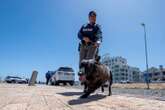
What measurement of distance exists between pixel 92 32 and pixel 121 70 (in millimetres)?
159810

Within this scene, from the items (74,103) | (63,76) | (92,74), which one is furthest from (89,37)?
(63,76)

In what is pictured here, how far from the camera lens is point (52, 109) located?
2.58 metres

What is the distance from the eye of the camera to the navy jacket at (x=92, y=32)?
5986mm

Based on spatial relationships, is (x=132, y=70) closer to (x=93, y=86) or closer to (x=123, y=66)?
(x=123, y=66)

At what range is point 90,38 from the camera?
19.7 feet

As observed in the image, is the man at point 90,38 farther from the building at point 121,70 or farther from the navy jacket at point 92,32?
the building at point 121,70

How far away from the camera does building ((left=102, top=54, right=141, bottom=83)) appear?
531 feet

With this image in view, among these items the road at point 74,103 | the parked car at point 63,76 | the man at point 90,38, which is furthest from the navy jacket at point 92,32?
the parked car at point 63,76

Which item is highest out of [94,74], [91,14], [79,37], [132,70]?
[132,70]

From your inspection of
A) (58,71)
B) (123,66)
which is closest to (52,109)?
(58,71)

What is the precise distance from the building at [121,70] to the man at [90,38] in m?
150

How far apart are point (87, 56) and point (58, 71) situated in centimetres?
2506

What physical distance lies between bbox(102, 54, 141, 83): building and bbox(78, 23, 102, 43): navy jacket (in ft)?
490

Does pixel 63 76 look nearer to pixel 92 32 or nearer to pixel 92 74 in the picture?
pixel 92 32
